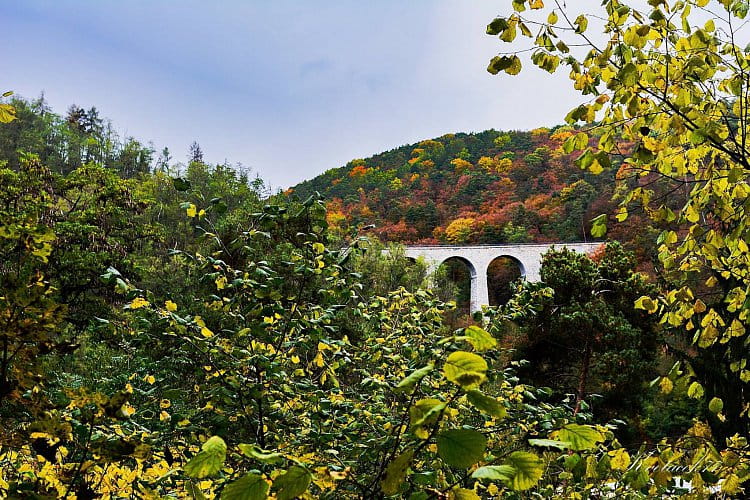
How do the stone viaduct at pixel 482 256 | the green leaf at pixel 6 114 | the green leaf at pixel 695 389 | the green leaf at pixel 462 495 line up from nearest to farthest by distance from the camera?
the green leaf at pixel 462 495 → the green leaf at pixel 6 114 → the green leaf at pixel 695 389 → the stone viaduct at pixel 482 256

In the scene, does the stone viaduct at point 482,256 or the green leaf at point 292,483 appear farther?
the stone viaduct at point 482,256

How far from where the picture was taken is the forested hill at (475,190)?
22484 millimetres

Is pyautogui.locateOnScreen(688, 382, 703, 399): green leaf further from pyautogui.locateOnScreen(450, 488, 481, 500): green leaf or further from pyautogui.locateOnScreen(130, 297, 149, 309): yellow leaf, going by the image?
pyautogui.locateOnScreen(130, 297, 149, 309): yellow leaf

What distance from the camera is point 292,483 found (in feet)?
1.69

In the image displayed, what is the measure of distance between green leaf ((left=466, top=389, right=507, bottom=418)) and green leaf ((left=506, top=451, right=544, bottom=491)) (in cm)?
8

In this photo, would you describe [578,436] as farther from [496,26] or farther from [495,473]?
[496,26]

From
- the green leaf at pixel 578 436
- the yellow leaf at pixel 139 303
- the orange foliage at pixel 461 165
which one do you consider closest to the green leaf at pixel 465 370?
the green leaf at pixel 578 436

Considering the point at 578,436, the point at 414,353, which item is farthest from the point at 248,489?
the point at 414,353

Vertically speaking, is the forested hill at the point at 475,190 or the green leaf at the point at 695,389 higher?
the forested hill at the point at 475,190

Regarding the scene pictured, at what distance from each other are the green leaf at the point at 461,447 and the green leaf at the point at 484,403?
0.03m

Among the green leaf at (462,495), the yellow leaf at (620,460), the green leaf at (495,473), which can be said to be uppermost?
the green leaf at (495,473)

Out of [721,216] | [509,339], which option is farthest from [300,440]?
[509,339]

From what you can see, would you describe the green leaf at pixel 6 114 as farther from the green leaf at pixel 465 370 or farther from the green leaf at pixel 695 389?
the green leaf at pixel 695 389

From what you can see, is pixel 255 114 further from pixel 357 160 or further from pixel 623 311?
pixel 357 160
